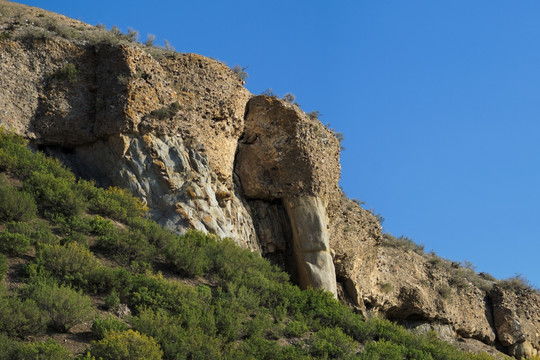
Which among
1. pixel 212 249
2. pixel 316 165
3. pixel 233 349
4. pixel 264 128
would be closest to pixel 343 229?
pixel 316 165

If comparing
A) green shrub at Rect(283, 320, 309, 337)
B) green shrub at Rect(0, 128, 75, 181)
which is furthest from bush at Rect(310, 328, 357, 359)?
green shrub at Rect(0, 128, 75, 181)

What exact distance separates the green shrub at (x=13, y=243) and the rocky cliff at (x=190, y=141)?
193 inches

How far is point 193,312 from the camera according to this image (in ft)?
46.7

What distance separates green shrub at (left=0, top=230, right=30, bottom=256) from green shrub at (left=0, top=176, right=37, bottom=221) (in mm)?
1158

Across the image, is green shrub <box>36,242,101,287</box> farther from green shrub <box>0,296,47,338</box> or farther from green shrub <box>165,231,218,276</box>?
green shrub <box>165,231,218,276</box>

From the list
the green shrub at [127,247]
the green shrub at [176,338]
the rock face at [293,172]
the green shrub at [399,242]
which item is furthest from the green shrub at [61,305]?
the green shrub at [399,242]

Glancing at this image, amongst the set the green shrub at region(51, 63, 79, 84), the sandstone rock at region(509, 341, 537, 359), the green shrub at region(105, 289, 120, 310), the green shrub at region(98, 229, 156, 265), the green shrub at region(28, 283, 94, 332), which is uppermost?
the green shrub at region(51, 63, 79, 84)

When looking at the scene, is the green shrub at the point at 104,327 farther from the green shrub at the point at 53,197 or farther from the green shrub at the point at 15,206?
the green shrub at the point at 53,197

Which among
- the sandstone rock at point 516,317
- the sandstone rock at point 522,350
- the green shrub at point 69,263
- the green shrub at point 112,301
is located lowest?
the green shrub at point 112,301

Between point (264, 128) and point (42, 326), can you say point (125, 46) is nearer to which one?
point (264, 128)

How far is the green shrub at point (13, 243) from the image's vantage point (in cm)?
1407

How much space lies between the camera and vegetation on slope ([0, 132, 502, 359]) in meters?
12.1

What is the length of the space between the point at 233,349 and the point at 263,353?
76 cm

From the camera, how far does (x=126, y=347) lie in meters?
11.5
